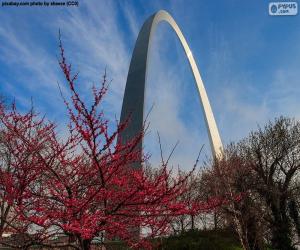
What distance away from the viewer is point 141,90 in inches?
872

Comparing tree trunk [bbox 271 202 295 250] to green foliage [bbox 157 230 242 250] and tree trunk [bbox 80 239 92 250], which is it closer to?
green foliage [bbox 157 230 242 250]

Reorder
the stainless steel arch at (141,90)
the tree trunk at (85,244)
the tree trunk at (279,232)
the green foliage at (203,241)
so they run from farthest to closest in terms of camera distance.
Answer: the stainless steel arch at (141,90)
the tree trunk at (279,232)
the green foliage at (203,241)
the tree trunk at (85,244)

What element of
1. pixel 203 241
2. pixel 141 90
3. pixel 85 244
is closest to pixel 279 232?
pixel 203 241

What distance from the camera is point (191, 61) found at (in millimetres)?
30109

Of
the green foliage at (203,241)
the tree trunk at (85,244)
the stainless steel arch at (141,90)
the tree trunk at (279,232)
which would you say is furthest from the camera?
the stainless steel arch at (141,90)

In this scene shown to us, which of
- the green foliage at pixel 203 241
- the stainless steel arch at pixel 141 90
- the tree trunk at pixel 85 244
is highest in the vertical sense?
the stainless steel arch at pixel 141 90

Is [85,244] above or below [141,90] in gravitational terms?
below

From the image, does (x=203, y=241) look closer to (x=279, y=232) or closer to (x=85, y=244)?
(x=279, y=232)

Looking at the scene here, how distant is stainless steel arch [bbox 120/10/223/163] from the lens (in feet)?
70.2

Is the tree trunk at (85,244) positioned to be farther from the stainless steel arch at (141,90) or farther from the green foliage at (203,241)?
the stainless steel arch at (141,90)

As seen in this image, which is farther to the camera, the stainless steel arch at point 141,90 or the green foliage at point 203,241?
the stainless steel arch at point 141,90

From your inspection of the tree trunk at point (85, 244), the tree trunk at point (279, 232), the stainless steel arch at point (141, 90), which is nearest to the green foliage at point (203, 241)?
the tree trunk at point (279, 232)

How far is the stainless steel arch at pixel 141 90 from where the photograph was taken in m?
21.4

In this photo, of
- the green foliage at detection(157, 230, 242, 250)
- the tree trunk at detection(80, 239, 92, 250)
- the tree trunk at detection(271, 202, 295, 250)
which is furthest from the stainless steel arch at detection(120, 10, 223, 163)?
the tree trunk at detection(80, 239, 92, 250)
